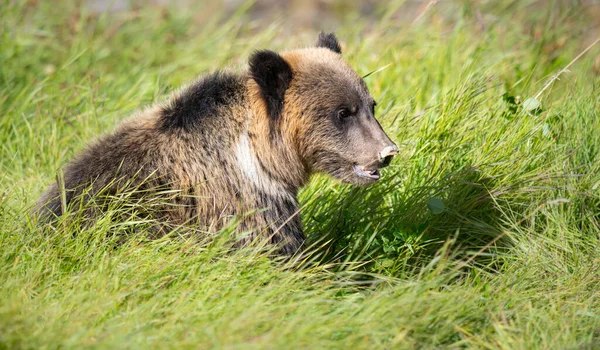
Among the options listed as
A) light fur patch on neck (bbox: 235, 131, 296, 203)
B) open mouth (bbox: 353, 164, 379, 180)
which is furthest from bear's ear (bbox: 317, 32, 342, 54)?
light fur patch on neck (bbox: 235, 131, 296, 203)

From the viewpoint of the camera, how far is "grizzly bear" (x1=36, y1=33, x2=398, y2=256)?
187 inches

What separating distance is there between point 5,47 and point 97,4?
277 inches

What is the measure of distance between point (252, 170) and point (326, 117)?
0.66 m

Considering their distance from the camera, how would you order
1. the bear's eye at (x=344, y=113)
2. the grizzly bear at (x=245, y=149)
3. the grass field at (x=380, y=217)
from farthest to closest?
the bear's eye at (x=344, y=113) → the grizzly bear at (x=245, y=149) → the grass field at (x=380, y=217)

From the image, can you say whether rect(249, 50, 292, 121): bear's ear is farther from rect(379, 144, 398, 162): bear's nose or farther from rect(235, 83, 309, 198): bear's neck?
rect(379, 144, 398, 162): bear's nose

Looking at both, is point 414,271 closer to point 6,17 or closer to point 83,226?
point 83,226

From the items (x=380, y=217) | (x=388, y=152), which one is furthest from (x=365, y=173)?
(x=380, y=217)

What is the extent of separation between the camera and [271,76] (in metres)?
4.94

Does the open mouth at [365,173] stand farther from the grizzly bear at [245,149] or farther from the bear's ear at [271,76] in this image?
the bear's ear at [271,76]

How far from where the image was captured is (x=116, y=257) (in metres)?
4.17

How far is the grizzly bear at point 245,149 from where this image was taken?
4.75 m

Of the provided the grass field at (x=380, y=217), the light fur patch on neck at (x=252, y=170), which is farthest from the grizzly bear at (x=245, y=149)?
the grass field at (x=380, y=217)

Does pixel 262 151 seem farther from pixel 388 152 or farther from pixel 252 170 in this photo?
pixel 388 152

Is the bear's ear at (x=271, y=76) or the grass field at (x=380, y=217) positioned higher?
the bear's ear at (x=271, y=76)
